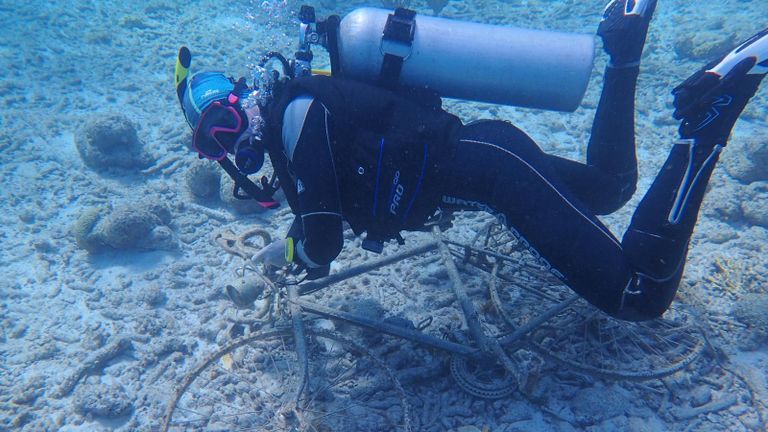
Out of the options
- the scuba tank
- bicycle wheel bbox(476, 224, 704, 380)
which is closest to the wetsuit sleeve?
Result: the scuba tank

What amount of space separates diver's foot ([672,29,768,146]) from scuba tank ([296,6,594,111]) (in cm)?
62

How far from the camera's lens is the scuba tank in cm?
267

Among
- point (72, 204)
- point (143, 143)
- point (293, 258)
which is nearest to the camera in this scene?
point (293, 258)

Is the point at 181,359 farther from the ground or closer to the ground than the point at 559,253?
closer to the ground

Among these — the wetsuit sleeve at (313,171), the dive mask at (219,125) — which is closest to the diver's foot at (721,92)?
the wetsuit sleeve at (313,171)

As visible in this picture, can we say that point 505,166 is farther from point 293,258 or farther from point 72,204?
point 72,204

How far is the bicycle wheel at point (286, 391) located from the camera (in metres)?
2.81

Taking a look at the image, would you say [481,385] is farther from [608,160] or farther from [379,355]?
[608,160]

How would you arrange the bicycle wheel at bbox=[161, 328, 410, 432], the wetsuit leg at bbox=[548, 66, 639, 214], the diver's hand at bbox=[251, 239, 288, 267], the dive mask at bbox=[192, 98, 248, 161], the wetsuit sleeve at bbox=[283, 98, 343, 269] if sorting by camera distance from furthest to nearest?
the wetsuit leg at bbox=[548, 66, 639, 214] → the diver's hand at bbox=[251, 239, 288, 267] → the bicycle wheel at bbox=[161, 328, 410, 432] → the dive mask at bbox=[192, 98, 248, 161] → the wetsuit sleeve at bbox=[283, 98, 343, 269]

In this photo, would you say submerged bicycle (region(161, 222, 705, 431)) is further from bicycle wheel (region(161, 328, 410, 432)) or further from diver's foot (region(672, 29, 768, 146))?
diver's foot (region(672, 29, 768, 146))

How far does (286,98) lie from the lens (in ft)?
8.57

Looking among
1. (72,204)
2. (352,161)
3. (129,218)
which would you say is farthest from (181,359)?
(72,204)

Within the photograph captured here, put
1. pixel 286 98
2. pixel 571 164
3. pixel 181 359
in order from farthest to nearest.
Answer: pixel 181 359, pixel 571 164, pixel 286 98

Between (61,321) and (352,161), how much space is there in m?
3.63
